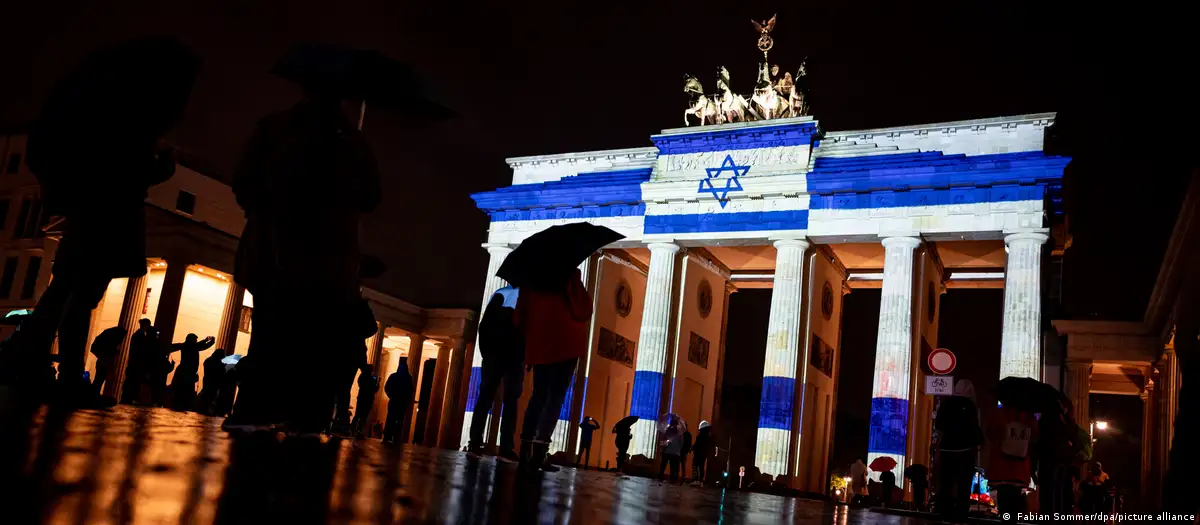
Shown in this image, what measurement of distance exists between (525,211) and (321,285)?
29.5m

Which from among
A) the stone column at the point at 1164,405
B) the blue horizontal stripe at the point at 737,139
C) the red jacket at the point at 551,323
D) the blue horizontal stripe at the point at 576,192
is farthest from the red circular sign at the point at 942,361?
the blue horizontal stripe at the point at 576,192

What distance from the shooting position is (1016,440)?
1016 centimetres

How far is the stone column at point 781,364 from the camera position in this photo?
92.9ft

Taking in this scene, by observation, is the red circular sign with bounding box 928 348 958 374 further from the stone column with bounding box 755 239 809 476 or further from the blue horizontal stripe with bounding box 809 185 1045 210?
the blue horizontal stripe with bounding box 809 185 1045 210

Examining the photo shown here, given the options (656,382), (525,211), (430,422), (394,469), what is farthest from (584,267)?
(394,469)

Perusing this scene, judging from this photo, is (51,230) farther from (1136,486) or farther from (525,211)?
(1136,486)

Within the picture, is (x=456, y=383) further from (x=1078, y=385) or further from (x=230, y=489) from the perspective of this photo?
(x=230, y=489)

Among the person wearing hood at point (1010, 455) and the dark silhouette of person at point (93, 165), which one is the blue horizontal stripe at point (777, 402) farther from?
the dark silhouette of person at point (93, 165)

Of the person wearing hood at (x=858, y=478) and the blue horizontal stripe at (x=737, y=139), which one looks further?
the blue horizontal stripe at (x=737, y=139)

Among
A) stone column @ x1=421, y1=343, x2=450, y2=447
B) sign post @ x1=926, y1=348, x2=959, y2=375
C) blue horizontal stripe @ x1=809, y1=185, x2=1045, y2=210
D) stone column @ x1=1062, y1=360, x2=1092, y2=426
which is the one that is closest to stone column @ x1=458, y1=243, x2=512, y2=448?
blue horizontal stripe @ x1=809, y1=185, x2=1045, y2=210

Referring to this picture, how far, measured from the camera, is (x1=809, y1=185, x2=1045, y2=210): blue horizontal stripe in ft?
87.9

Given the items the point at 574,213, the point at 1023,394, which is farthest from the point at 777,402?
the point at 1023,394

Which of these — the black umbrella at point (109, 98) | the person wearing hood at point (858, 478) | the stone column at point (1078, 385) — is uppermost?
the stone column at point (1078, 385)

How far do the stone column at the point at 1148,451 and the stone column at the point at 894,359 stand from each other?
1159 cm
